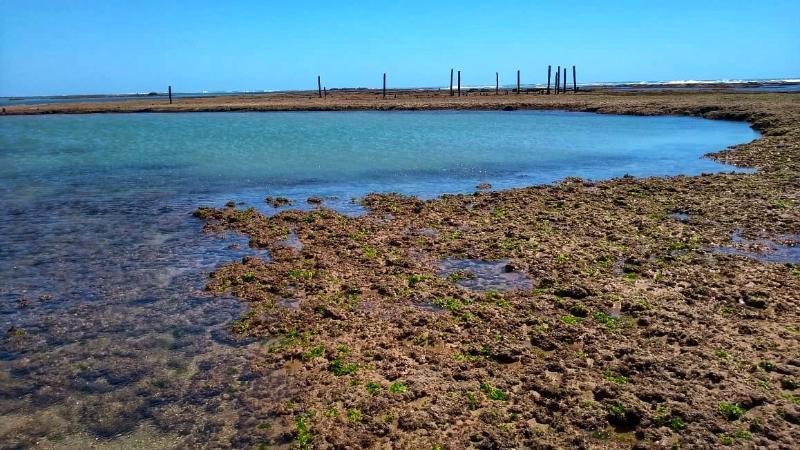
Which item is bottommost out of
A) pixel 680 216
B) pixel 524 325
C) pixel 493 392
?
pixel 493 392

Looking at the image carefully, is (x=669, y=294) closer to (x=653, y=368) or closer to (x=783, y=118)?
(x=653, y=368)

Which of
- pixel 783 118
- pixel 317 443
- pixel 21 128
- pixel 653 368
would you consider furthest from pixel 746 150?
pixel 21 128

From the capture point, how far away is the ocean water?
6.72 metres

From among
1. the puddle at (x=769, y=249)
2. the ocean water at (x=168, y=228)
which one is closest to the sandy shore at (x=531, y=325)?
the puddle at (x=769, y=249)

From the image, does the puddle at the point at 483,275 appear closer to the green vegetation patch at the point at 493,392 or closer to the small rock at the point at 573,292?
the small rock at the point at 573,292

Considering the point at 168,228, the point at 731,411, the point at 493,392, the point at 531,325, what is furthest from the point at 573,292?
the point at 168,228

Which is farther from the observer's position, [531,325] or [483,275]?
A: [483,275]

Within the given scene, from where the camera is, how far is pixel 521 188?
748 inches

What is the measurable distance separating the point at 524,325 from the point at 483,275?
2377 millimetres

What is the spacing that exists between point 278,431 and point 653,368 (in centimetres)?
455

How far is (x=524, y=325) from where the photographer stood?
8.56 m

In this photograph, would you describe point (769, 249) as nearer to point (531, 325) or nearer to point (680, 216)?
point (680, 216)

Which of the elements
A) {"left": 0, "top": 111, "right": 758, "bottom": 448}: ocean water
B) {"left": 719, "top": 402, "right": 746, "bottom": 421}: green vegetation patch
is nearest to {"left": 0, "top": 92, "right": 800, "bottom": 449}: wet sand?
{"left": 719, "top": 402, "right": 746, "bottom": 421}: green vegetation patch

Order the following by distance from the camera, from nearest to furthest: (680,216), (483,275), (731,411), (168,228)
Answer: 1. (731,411)
2. (483,275)
3. (680,216)
4. (168,228)
